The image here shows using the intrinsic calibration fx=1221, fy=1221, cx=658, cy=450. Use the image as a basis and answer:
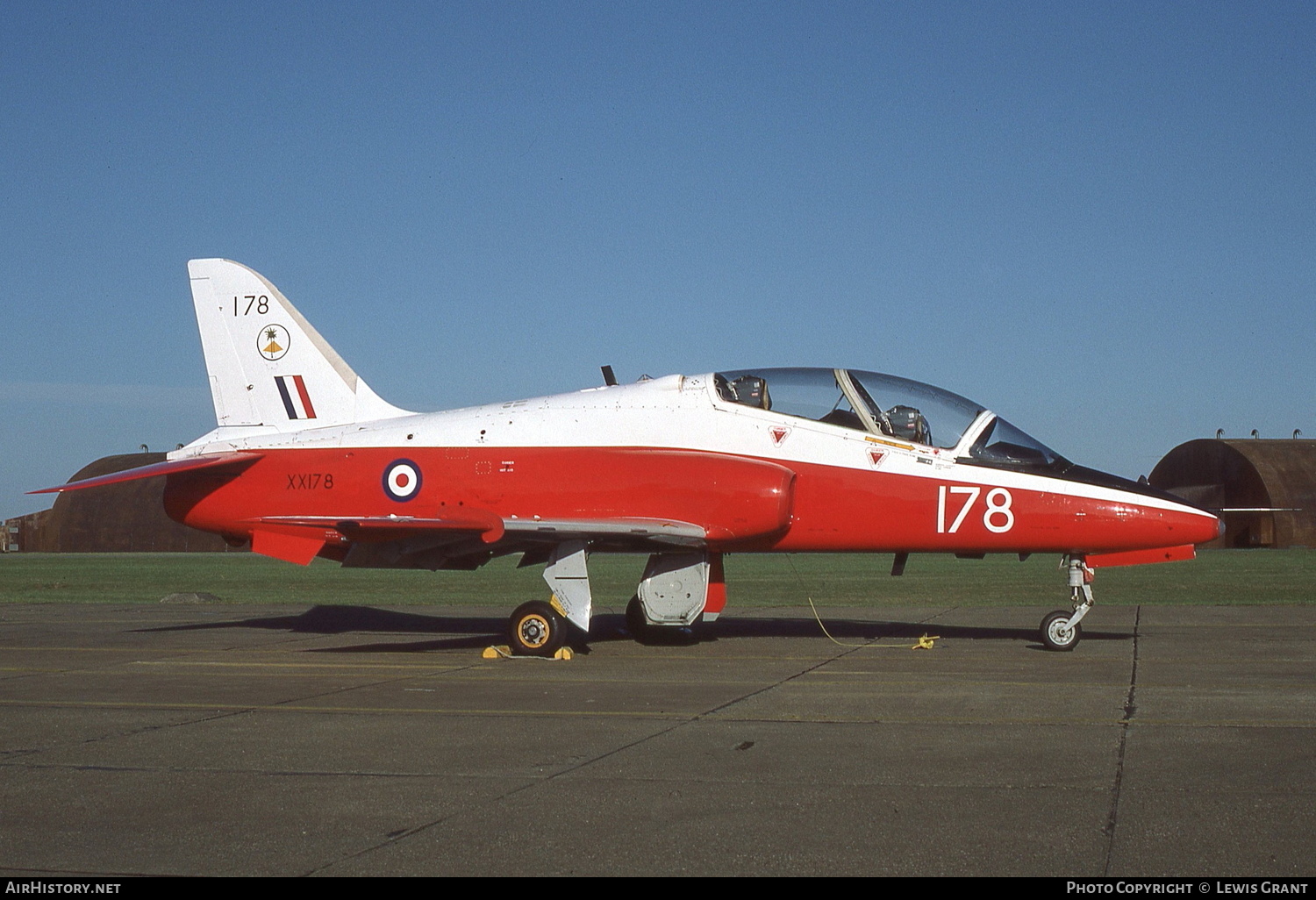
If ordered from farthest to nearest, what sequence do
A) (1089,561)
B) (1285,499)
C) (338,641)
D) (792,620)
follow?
1. (1285,499)
2. (792,620)
3. (338,641)
4. (1089,561)

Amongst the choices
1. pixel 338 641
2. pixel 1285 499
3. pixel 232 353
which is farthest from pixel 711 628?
pixel 1285 499

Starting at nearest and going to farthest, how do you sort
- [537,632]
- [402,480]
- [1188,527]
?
1. [1188,527]
2. [537,632]
3. [402,480]

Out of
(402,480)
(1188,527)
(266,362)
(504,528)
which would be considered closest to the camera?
(1188,527)

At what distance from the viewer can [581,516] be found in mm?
14742

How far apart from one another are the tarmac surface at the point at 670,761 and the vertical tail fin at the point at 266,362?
11.9 ft

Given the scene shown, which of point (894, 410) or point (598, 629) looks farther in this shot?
point (598, 629)

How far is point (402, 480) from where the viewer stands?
15.5 m

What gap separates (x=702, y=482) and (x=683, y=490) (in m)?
0.25

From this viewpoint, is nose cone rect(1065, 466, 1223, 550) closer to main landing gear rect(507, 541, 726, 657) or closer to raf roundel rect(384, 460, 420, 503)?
main landing gear rect(507, 541, 726, 657)

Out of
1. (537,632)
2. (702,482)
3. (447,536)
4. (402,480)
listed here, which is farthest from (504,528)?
(402,480)

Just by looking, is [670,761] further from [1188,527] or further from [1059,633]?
[1188,527]

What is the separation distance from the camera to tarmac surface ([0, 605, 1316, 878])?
5.57 m
